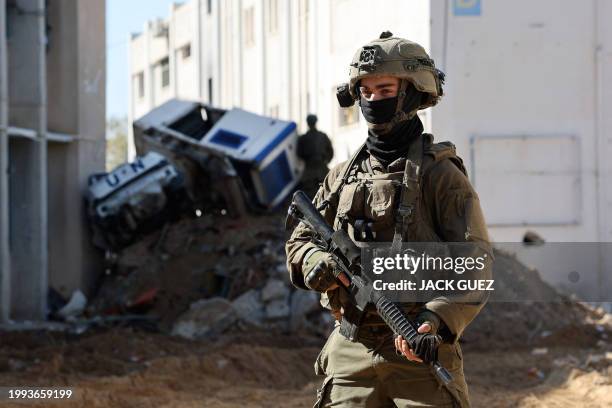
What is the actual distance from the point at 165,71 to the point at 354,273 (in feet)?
122

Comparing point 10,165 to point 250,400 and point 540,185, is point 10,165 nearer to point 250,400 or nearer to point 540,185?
point 250,400

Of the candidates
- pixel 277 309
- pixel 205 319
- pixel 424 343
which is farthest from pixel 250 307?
pixel 424 343

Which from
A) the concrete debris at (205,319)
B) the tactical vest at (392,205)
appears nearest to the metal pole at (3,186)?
the concrete debris at (205,319)

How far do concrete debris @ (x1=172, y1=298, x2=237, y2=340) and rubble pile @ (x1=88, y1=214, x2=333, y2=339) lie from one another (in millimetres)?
11

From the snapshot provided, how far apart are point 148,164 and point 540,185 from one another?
548cm

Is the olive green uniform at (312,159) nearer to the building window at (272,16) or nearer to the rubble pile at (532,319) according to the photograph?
the rubble pile at (532,319)

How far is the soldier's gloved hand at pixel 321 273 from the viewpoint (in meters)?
3.82

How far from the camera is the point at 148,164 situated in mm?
14273

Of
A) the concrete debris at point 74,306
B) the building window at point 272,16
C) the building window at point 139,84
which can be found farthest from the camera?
the building window at point 139,84

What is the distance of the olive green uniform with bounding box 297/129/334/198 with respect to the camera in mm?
15023

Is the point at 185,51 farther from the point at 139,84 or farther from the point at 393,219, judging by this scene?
the point at 393,219

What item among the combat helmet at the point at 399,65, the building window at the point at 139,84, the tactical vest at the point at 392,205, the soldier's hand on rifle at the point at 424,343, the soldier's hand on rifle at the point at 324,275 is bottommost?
the building window at the point at 139,84

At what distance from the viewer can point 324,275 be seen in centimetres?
382

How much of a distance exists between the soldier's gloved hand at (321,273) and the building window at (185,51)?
3329cm
